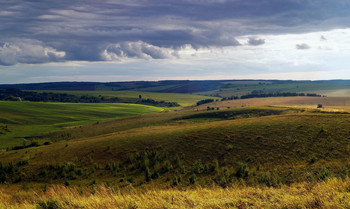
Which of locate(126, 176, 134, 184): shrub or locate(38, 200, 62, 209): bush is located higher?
locate(38, 200, 62, 209): bush

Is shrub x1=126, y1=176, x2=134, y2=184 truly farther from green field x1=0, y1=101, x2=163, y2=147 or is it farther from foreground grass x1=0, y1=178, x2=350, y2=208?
green field x1=0, y1=101, x2=163, y2=147

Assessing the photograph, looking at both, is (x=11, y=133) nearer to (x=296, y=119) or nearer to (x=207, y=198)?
(x=296, y=119)

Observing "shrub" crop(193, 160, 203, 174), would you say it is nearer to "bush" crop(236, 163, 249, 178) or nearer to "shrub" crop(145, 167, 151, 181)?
"bush" crop(236, 163, 249, 178)

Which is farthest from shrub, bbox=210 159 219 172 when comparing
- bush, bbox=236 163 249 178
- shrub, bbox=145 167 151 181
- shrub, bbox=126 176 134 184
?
shrub, bbox=126 176 134 184

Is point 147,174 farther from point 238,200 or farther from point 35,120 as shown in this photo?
point 35,120

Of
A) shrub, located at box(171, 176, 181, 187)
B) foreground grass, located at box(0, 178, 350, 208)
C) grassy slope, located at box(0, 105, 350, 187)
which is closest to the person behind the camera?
foreground grass, located at box(0, 178, 350, 208)

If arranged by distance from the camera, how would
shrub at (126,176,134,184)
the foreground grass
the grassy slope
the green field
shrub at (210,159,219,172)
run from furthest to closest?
the green field < shrub at (210,159,219,172) < shrub at (126,176,134,184) < the grassy slope < the foreground grass

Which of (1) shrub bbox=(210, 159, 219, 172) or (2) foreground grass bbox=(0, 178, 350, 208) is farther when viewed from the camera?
(1) shrub bbox=(210, 159, 219, 172)

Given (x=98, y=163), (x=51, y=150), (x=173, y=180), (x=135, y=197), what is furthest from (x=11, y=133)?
(x=135, y=197)

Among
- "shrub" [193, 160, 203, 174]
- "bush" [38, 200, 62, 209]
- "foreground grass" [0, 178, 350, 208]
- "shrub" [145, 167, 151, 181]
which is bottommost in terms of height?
"shrub" [145, 167, 151, 181]

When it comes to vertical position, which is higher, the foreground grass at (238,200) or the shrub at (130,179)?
the foreground grass at (238,200)

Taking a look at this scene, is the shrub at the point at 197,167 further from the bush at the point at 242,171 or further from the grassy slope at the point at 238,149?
the bush at the point at 242,171

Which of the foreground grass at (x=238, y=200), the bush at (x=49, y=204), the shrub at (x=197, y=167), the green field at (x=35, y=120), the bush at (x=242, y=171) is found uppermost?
the foreground grass at (x=238, y=200)

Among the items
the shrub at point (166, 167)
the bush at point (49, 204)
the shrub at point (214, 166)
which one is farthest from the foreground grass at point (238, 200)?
the shrub at point (166, 167)
